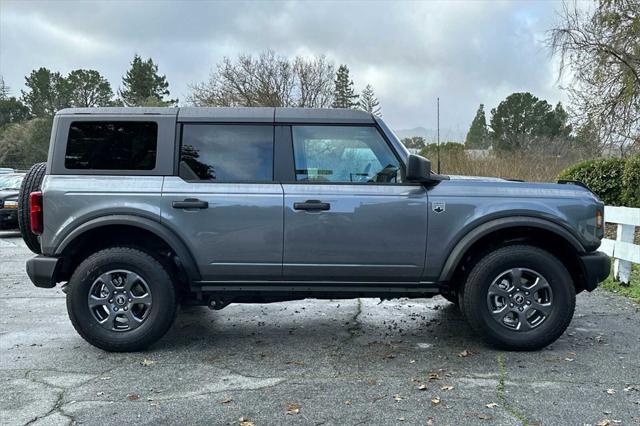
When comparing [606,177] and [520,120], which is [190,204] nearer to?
[606,177]

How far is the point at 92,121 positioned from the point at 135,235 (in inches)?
41.3

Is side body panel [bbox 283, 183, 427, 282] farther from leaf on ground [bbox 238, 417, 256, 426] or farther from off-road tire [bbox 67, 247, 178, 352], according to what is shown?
leaf on ground [bbox 238, 417, 256, 426]

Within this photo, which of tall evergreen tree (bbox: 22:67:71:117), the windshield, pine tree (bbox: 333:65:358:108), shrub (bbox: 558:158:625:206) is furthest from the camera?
tall evergreen tree (bbox: 22:67:71:117)

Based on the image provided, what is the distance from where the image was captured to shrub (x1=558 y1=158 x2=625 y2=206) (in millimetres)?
11203

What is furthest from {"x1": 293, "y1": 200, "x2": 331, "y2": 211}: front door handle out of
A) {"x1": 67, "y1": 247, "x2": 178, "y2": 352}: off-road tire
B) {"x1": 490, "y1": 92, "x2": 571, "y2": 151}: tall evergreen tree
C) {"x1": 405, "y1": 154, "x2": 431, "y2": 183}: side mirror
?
{"x1": 490, "y1": 92, "x2": 571, "y2": 151}: tall evergreen tree

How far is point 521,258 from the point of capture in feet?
14.1

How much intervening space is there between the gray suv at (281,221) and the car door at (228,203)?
12mm

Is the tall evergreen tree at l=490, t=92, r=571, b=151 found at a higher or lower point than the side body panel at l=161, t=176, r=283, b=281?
higher

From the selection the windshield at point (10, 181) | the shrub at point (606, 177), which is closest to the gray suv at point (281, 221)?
the shrub at point (606, 177)

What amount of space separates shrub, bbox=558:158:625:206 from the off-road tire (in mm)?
10184

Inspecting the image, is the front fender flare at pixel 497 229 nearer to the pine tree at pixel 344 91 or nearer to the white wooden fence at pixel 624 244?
the white wooden fence at pixel 624 244

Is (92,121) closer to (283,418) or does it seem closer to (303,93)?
(283,418)

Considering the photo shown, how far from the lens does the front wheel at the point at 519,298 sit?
4312mm


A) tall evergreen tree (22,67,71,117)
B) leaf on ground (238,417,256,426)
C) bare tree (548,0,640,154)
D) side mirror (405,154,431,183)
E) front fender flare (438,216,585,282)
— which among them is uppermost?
tall evergreen tree (22,67,71,117)
